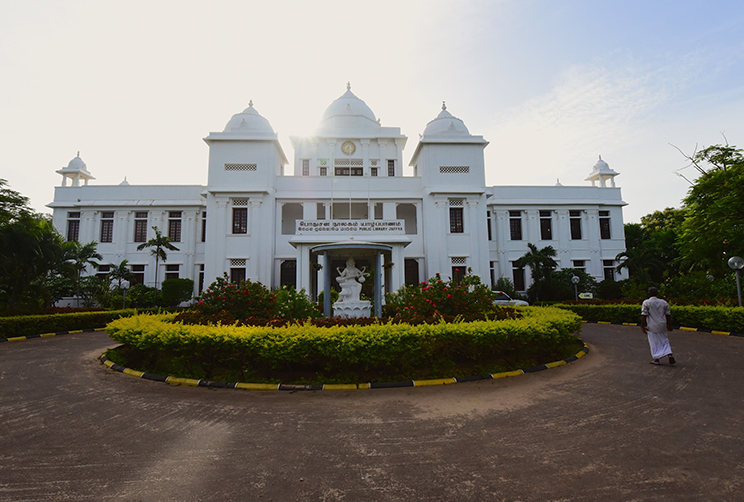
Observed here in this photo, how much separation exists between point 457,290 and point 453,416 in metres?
4.41

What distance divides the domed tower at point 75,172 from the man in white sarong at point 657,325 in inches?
1204

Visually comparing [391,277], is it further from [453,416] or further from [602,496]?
[602,496]

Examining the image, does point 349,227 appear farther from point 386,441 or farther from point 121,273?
point 386,441

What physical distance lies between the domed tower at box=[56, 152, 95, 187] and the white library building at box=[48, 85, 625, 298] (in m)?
0.08

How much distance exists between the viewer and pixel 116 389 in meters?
5.34

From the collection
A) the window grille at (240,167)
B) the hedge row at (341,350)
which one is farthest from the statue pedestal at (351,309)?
the window grille at (240,167)

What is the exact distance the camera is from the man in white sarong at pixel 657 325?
20.4 ft

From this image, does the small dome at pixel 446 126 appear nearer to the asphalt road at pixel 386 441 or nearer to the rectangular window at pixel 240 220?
the rectangular window at pixel 240 220

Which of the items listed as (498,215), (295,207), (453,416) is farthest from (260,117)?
(453,416)

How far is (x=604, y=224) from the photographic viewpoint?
24938 millimetres

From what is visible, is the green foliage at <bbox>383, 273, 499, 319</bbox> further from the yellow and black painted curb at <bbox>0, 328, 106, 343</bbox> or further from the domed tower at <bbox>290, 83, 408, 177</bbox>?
the domed tower at <bbox>290, 83, 408, 177</bbox>

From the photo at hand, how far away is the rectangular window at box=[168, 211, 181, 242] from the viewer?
23.4 meters

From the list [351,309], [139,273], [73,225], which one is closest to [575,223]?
[351,309]

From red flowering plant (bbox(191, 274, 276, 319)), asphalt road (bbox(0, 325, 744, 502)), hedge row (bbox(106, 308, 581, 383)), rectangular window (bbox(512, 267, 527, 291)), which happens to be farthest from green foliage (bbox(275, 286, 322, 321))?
rectangular window (bbox(512, 267, 527, 291))
